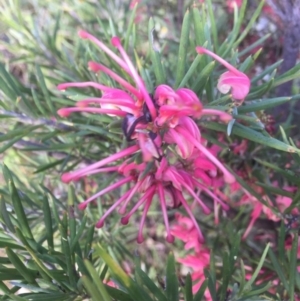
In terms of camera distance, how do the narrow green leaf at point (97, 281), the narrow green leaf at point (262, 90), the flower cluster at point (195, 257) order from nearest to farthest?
the narrow green leaf at point (97, 281)
the narrow green leaf at point (262, 90)
the flower cluster at point (195, 257)

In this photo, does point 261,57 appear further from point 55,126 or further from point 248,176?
point 55,126

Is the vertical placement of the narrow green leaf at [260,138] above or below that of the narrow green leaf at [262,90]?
below

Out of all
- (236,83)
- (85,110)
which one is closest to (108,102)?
(85,110)

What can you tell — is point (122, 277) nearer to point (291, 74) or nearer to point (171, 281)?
point (171, 281)

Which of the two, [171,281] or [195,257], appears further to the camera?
[195,257]

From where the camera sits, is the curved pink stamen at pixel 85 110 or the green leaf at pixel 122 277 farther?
the curved pink stamen at pixel 85 110

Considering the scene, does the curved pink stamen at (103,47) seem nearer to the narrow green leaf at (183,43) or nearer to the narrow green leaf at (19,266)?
the narrow green leaf at (183,43)

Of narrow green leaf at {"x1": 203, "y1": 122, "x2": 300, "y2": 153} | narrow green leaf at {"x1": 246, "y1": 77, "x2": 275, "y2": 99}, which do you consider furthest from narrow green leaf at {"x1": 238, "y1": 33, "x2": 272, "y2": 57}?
narrow green leaf at {"x1": 203, "y1": 122, "x2": 300, "y2": 153}

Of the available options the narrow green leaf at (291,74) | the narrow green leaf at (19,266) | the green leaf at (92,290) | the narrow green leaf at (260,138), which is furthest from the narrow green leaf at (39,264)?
the narrow green leaf at (291,74)
